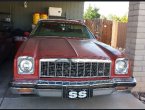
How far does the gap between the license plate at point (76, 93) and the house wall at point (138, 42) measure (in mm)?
1775

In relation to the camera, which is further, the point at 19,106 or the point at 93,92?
the point at 19,106

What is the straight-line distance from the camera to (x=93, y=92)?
4.31 metres

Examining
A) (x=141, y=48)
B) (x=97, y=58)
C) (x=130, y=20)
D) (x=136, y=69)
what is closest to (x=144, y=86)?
(x=136, y=69)

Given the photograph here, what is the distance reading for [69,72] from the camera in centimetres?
436

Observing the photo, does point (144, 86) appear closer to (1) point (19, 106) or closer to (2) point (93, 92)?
(2) point (93, 92)

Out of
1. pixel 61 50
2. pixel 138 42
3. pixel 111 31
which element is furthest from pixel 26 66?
pixel 111 31

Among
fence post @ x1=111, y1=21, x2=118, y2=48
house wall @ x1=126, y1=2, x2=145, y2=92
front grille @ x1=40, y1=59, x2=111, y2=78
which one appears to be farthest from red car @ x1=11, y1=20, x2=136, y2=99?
fence post @ x1=111, y1=21, x2=118, y2=48

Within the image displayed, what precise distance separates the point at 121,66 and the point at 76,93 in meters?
1.00

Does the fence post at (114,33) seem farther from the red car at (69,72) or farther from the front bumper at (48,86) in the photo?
the front bumper at (48,86)

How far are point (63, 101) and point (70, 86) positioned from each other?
0.93 m

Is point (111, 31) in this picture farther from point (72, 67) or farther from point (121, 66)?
point (72, 67)

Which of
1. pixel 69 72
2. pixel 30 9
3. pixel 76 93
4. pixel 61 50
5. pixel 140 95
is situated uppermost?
pixel 30 9

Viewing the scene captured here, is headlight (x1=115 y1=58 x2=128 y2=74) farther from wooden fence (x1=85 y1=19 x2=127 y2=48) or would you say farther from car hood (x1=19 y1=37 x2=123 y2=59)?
wooden fence (x1=85 y1=19 x2=127 y2=48)

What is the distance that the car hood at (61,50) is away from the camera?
173 inches
